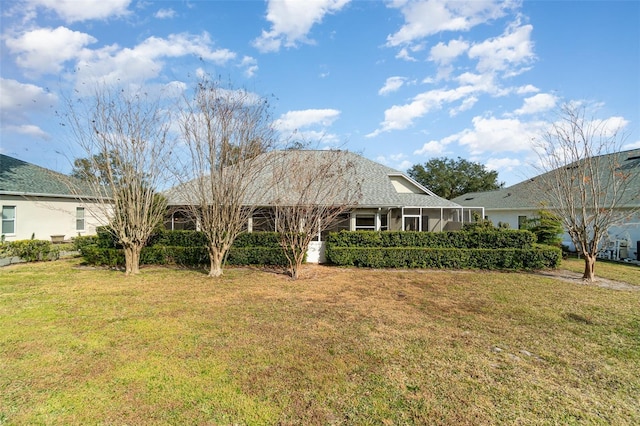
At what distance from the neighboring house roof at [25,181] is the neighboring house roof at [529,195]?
2525 cm

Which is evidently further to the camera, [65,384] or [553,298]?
[553,298]

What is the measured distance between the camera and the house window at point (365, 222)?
15406mm

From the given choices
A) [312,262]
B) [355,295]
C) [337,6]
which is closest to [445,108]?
[337,6]

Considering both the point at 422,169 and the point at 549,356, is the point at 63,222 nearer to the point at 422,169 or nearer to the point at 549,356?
the point at 549,356

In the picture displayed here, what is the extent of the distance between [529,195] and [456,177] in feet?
73.6

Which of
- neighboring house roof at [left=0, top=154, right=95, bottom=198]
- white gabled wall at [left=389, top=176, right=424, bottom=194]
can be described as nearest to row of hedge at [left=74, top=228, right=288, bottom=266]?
neighboring house roof at [left=0, top=154, right=95, bottom=198]

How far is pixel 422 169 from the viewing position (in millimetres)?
46094

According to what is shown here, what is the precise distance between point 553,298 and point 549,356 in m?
4.42

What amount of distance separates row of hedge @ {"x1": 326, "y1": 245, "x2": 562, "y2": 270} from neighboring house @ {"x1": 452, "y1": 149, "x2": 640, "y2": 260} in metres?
2.32

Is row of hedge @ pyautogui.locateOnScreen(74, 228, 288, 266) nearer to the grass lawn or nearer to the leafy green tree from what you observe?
the grass lawn

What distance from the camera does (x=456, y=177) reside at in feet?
144

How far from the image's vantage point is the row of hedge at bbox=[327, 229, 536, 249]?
41.0 ft

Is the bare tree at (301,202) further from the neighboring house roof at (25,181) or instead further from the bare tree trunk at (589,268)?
the neighboring house roof at (25,181)

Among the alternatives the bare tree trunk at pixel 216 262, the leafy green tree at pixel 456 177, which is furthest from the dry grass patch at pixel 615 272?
the leafy green tree at pixel 456 177
